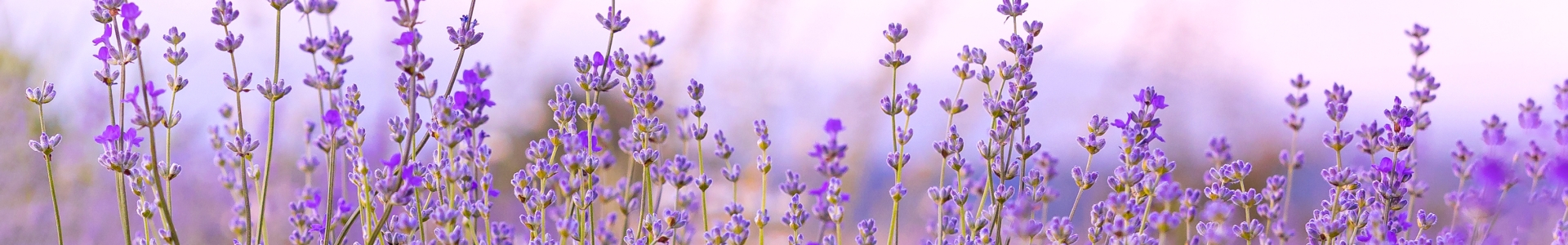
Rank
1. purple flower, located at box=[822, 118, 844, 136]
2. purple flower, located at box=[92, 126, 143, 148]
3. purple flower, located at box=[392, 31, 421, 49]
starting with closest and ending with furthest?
purple flower, located at box=[392, 31, 421, 49] → purple flower, located at box=[92, 126, 143, 148] → purple flower, located at box=[822, 118, 844, 136]

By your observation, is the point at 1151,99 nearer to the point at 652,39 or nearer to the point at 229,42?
the point at 652,39

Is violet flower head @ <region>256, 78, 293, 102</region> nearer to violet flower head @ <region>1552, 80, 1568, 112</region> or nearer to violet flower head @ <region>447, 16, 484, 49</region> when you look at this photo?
violet flower head @ <region>447, 16, 484, 49</region>

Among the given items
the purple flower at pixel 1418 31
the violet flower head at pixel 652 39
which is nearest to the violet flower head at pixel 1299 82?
the purple flower at pixel 1418 31

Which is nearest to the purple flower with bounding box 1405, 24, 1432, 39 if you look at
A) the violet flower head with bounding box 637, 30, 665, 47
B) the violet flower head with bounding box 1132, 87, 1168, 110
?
the violet flower head with bounding box 1132, 87, 1168, 110

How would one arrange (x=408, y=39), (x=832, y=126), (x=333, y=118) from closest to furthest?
(x=408, y=39) → (x=333, y=118) → (x=832, y=126)

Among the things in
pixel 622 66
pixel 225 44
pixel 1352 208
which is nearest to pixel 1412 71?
pixel 1352 208

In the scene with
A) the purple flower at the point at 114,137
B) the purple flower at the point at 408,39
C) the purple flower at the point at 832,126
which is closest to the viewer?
the purple flower at the point at 408,39

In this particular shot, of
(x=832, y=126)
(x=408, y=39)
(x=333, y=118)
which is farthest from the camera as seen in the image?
(x=832, y=126)

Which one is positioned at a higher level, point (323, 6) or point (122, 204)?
point (323, 6)

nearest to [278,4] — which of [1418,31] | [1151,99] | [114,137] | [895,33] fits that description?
[114,137]

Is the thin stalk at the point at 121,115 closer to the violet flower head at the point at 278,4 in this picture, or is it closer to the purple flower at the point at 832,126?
the violet flower head at the point at 278,4

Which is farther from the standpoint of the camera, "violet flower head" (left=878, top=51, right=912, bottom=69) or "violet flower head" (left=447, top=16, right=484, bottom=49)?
"violet flower head" (left=878, top=51, right=912, bottom=69)

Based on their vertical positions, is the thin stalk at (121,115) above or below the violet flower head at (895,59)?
below

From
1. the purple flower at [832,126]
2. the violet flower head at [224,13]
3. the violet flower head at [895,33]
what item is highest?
the violet flower head at [895,33]
